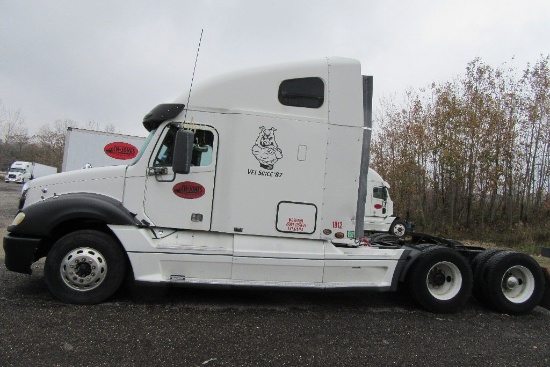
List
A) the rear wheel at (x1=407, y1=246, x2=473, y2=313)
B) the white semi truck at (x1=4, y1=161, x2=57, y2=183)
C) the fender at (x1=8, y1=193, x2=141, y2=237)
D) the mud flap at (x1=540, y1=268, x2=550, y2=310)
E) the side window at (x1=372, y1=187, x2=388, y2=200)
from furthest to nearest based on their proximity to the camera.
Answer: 1. the white semi truck at (x1=4, y1=161, x2=57, y2=183)
2. the side window at (x1=372, y1=187, x2=388, y2=200)
3. the mud flap at (x1=540, y1=268, x2=550, y2=310)
4. the rear wheel at (x1=407, y1=246, x2=473, y2=313)
5. the fender at (x1=8, y1=193, x2=141, y2=237)

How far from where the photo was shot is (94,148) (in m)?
14.2

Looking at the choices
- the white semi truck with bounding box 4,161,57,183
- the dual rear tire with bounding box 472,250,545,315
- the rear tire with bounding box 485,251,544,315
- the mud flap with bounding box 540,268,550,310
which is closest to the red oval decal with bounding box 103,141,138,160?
the dual rear tire with bounding box 472,250,545,315

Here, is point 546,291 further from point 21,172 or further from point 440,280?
point 21,172

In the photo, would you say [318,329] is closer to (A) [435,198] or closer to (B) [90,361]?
(B) [90,361]

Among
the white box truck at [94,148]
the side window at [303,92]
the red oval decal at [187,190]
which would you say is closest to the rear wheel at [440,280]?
the side window at [303,92]

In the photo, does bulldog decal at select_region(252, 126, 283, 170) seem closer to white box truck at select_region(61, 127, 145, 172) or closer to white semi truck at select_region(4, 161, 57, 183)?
white box truck at select_region(61, 127, 145, 172)

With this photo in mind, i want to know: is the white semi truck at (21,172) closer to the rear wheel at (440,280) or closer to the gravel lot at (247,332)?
the gravel lot at (247,332)

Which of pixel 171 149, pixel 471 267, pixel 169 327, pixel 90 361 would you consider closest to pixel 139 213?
pixel 171 149

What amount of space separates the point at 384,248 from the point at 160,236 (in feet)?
10.2

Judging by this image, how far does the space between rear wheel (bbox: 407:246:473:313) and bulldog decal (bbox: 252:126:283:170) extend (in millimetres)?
2462

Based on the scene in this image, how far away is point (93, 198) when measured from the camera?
4848 mm

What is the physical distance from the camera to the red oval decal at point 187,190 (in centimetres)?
505

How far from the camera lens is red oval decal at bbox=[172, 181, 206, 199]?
16.6 ft

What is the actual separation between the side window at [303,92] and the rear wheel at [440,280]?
8.52 feet
